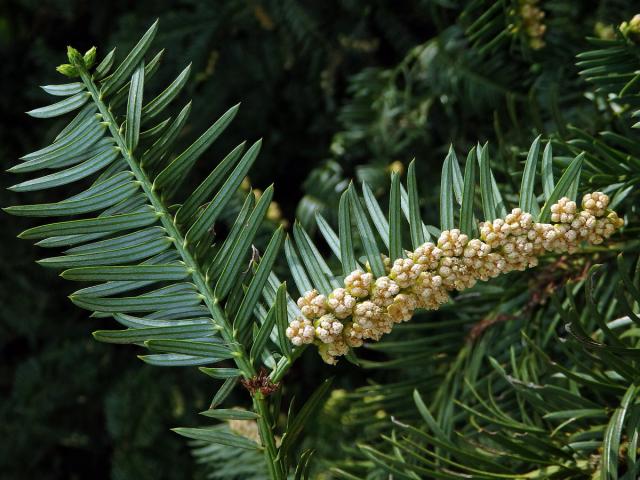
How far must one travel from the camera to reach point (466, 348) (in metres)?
0.58

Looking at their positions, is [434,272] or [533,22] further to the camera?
[533,22]

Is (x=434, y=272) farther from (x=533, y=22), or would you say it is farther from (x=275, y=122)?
(x=275, y=122)

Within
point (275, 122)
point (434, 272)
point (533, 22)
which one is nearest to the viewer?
point (434, 272)

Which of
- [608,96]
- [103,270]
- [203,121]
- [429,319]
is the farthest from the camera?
[203,121]

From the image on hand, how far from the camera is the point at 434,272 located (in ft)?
1.18

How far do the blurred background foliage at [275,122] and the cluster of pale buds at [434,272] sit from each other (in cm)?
24

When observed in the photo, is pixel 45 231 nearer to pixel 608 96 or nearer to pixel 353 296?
pixel 353 296

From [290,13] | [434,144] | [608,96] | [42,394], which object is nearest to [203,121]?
[290,13]

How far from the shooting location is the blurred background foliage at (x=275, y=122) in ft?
2.33

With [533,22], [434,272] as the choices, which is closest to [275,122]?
[533,22]

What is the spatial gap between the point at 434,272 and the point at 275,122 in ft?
2.41

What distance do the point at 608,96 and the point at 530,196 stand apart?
176 mm

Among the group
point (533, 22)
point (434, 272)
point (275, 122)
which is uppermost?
point (275, 122)

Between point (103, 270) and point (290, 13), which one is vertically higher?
point (290, 13)
